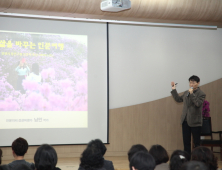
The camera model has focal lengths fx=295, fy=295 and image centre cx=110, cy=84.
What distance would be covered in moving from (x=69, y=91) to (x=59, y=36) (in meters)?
1.05

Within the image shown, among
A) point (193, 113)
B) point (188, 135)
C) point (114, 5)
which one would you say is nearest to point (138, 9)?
point (114, 5)

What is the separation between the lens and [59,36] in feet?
18.2

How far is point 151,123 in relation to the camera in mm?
6031

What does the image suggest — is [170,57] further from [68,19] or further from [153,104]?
[68,19]

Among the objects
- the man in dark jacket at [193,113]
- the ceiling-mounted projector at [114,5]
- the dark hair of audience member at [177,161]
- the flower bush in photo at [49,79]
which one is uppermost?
the ceiling-mounted projector at [114,5]

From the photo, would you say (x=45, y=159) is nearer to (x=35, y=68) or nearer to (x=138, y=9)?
(x=35, y=68)

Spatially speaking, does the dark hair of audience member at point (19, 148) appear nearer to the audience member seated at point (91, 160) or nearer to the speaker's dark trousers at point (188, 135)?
the audience member seated at point (91, 160)

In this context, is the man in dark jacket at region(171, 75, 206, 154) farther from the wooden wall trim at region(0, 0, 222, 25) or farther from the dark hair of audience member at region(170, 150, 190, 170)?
the dark hair of audience member at region(170, 150, 190, 170)

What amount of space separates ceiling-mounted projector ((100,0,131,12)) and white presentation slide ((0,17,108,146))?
1.17 metres

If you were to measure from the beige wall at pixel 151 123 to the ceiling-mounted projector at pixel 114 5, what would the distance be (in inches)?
82.4

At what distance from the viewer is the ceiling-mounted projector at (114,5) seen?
4457 millimetres

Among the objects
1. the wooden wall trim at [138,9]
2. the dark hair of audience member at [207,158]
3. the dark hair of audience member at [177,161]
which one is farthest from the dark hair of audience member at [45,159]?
the wooden wall trim at [138,9]

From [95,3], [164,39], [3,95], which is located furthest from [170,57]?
[3,95]

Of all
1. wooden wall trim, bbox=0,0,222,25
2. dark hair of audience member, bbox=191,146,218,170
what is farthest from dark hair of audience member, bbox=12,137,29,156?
wooden wall trim, bbox=0,0,222,25
